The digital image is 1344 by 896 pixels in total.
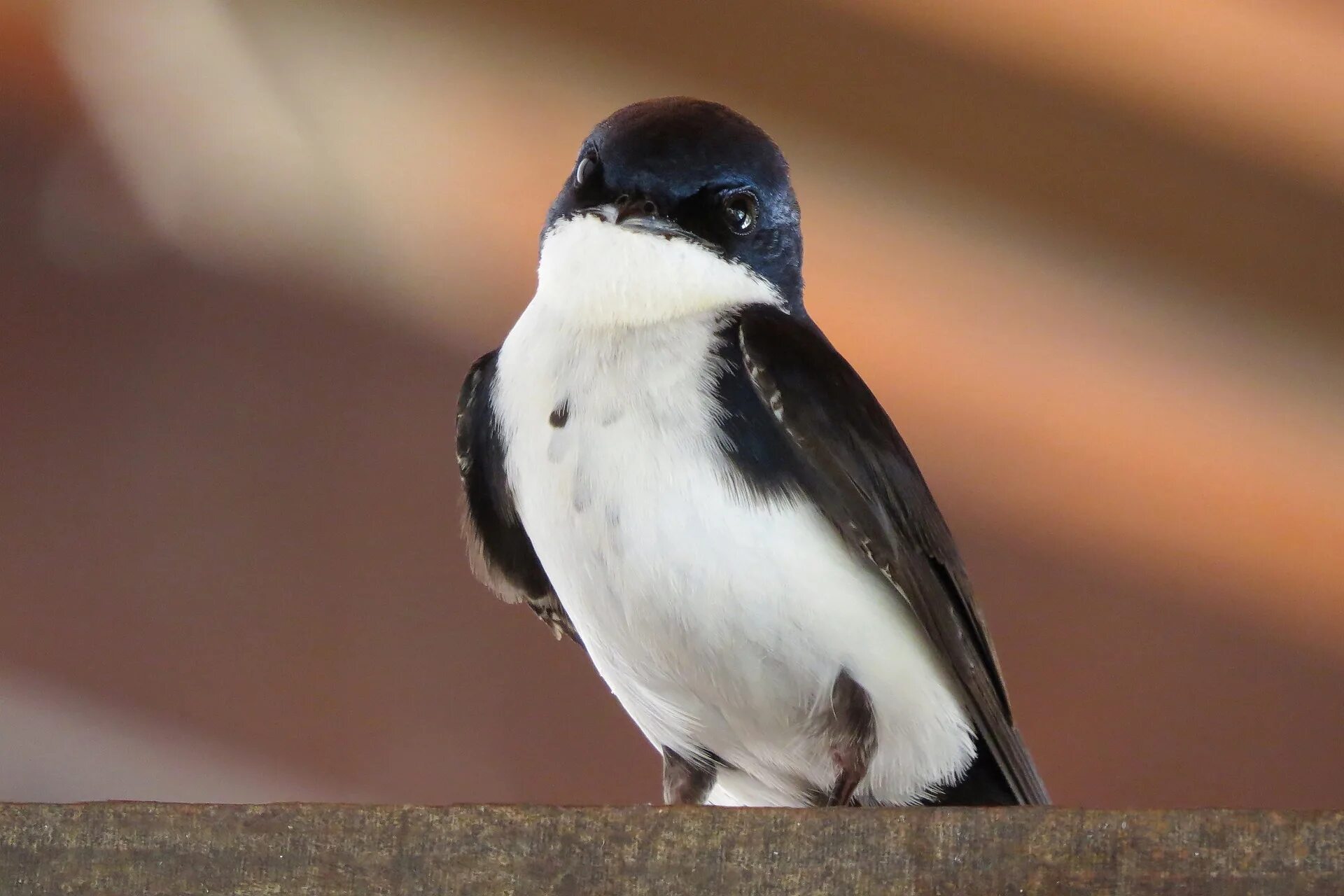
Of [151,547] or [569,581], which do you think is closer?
[569,581]

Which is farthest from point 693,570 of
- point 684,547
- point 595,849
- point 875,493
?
point 595,849

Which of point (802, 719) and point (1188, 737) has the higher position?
point (1188, 737)

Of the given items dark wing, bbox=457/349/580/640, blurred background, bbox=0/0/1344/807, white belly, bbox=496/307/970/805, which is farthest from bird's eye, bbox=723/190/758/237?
blurred background, bbox=0/0/1344/807

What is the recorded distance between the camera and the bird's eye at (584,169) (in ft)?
3.92

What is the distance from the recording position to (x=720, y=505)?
104cm

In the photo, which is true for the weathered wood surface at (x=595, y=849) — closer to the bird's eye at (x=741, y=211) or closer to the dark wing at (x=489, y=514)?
the dark wing at (x=489, y=514)

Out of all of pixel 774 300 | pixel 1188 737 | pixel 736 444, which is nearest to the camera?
pixel 736 444

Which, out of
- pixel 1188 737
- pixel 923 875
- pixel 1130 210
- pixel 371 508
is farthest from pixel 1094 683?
pixel 923 875

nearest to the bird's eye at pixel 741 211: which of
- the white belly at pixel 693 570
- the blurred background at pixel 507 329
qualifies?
the white belly at pixel 693 570

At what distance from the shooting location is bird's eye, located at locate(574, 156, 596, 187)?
1.19m

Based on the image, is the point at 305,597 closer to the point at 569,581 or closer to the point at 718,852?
the point at 569,581

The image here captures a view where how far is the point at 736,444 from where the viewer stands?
1.05m

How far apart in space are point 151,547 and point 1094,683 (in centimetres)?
137

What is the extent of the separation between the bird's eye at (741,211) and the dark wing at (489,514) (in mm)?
222
